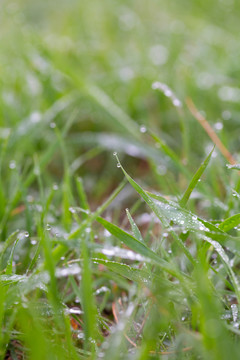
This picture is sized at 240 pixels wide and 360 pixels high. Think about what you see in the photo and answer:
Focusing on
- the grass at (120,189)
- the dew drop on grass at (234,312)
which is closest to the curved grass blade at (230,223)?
the grass at (120,189)

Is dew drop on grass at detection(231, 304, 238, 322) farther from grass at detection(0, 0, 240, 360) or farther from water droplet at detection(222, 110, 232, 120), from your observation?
water droplet at detection(222, 110, 232, 120)

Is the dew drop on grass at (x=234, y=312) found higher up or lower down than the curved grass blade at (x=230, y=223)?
lower down

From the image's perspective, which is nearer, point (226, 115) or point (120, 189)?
point (120, 189)

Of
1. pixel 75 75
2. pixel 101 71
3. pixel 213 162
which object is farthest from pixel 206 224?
pixel 101 71

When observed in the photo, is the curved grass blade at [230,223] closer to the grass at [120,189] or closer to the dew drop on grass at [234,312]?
the grass at [120,189]

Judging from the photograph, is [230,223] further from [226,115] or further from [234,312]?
[226,115]

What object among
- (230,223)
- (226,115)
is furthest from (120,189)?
(226,115)

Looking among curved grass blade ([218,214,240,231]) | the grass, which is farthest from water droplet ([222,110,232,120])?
curved grass blade ([218,214,240,231])

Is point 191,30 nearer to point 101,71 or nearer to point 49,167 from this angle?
point 101,71
